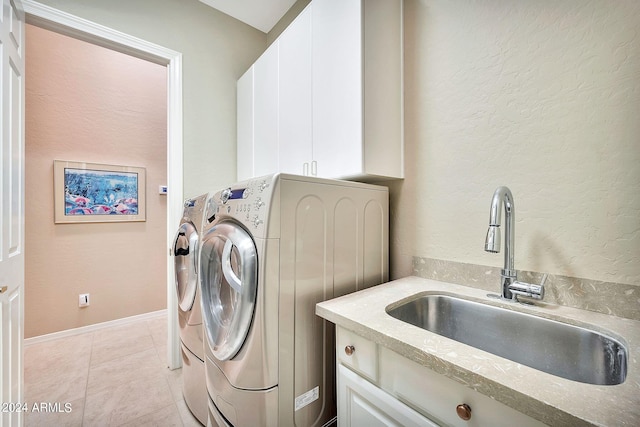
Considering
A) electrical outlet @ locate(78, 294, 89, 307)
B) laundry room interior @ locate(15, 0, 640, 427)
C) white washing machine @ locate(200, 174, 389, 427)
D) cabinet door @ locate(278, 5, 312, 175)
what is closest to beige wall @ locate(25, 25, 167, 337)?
electrical outlet @ locate(78, 294, 89, 307)

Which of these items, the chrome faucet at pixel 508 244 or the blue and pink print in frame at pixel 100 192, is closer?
the chrome faucet at pixel 508 244

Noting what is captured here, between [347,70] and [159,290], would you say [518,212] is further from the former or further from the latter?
[159,290]

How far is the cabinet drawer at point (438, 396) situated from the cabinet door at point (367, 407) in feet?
0.08

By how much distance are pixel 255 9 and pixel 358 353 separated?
8.83 feet

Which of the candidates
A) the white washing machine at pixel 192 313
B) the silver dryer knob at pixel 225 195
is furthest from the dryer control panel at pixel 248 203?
the white washing machine at pixel 192 313

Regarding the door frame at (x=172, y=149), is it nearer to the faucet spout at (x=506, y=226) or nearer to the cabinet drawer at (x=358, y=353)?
the cabinet drawer at (x=358, y=353)

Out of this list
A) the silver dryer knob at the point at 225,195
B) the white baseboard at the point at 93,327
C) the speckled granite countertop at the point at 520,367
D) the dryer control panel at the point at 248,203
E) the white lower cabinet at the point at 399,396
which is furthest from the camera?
the white baseboard at the point at 93,327

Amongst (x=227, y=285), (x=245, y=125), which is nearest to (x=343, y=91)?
(x=227, y=285)

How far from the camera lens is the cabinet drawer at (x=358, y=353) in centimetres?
81

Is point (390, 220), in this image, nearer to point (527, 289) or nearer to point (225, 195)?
point (527, 289)

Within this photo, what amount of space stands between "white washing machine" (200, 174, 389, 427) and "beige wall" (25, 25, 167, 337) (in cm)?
229

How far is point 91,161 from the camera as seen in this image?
8.89 ft

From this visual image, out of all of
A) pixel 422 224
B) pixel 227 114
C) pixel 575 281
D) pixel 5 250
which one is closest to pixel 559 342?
pixel 575 281

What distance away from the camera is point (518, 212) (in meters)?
1.07
